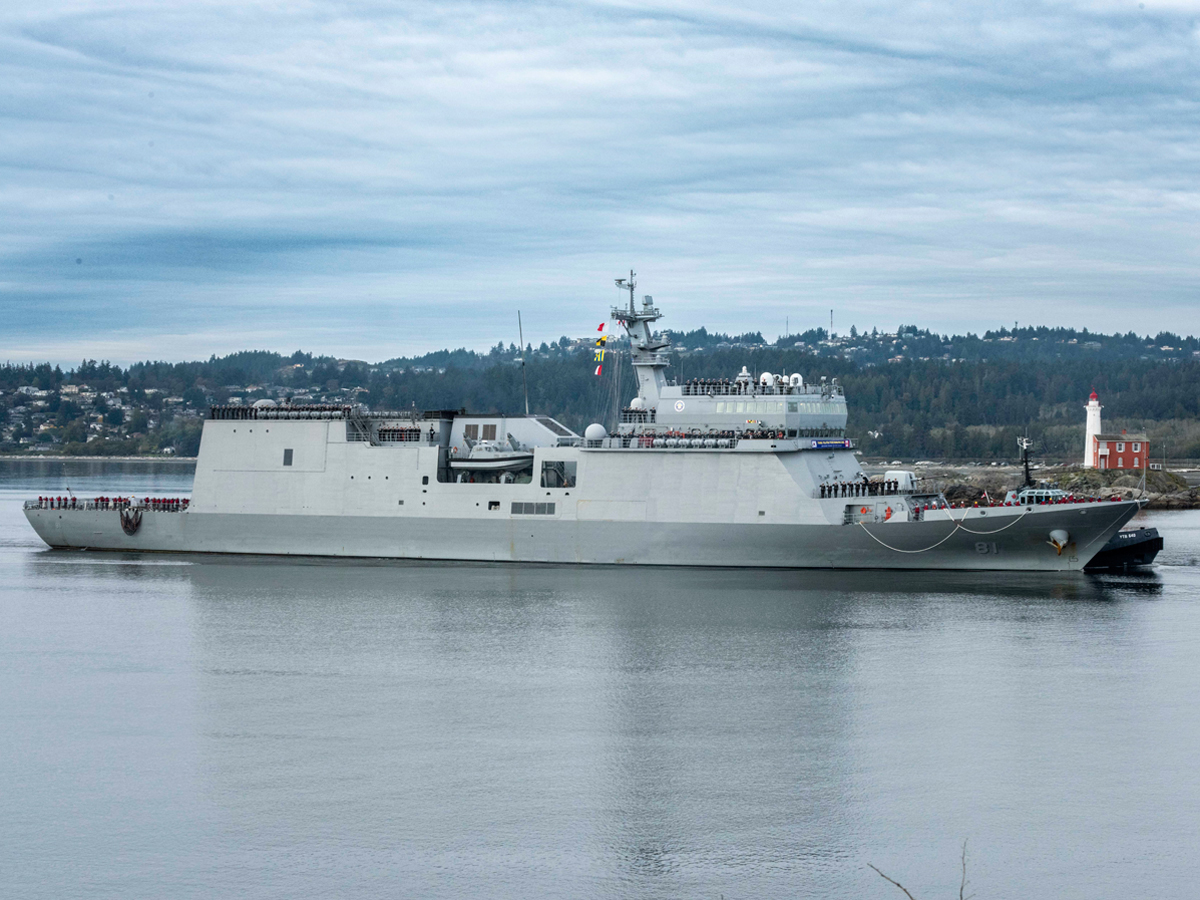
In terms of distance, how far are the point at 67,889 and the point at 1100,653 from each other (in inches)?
682

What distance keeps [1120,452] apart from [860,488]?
1940 inches

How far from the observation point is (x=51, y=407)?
15125 centimetres

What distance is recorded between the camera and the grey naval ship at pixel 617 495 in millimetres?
30750

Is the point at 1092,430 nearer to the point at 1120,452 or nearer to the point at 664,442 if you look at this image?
the point at 1120,452

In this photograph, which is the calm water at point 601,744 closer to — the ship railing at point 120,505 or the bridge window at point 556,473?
the bridge window at point 556,473

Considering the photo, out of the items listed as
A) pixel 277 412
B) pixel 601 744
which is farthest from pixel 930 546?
pixel 277 412

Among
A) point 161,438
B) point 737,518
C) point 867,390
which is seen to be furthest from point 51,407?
point 737,518

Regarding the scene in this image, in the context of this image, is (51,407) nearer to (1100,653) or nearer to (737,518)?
(737,518)

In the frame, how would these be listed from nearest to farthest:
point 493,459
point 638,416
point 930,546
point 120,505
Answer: point 930,546 → point 493,459 → point 638,416 → point 120,505

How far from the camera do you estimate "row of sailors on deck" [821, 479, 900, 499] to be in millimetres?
31047

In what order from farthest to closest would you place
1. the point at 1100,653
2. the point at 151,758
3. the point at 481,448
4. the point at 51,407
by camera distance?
the point at 51,407 < the point at 481,448 < the point at 1100,653 < the point at 151,758

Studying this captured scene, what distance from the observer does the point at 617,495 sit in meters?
31.9

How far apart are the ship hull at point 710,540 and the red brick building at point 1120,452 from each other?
46.5 m

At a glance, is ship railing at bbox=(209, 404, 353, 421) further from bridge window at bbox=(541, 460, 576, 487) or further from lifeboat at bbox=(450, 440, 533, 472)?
bridge window at bbox=(541, 460, 576, 487)
